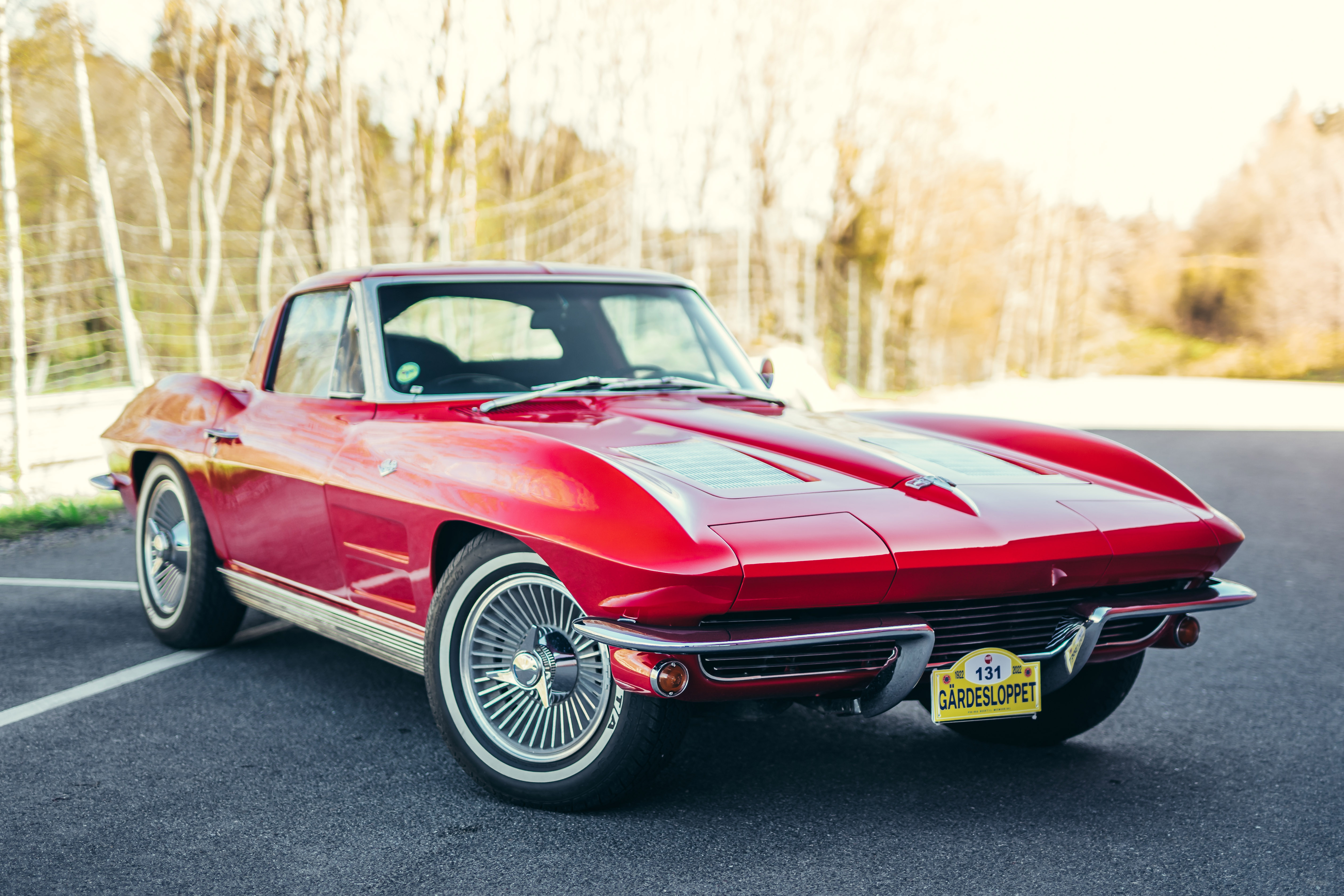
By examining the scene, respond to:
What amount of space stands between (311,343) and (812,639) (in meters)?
2.66

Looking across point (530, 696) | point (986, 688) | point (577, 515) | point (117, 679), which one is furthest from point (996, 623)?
point (117, 679)

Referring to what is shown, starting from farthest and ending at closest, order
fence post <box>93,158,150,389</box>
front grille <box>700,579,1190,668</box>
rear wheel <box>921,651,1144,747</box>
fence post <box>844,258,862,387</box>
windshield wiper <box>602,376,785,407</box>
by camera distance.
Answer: fence post <box>844,258,862,387</box>
fence post <box>93,158,150,389</box>
windshield wiper <box>602,376,785,407</box>
rear wheel <box>921,651,1144,747</box>
front grille <box>700,579,1190,668</box>

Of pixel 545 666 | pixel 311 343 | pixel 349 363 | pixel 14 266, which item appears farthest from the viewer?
pixel 14 266

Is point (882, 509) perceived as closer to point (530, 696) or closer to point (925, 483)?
point (925, 483)

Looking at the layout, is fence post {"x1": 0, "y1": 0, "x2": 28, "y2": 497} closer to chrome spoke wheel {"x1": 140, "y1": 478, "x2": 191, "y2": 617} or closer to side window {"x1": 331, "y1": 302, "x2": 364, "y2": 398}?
chrome spoke wheel {"x1": 140, "y1": 478, "x2": 191, "y2": 617}

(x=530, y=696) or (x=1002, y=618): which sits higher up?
(x=1002, y=618)

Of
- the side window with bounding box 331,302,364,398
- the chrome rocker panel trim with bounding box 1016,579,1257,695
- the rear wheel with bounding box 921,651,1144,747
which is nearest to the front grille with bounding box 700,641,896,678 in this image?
the chrome rocker panel trim with bounding box 1016,579,1257,695

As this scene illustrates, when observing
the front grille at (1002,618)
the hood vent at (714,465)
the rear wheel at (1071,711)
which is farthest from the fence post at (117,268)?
the front grille at (1002,618)

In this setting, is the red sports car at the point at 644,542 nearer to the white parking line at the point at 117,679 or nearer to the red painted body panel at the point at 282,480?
the red painted body panel at the point at 282,480

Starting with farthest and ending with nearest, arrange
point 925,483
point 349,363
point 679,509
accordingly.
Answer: point 349,363 → point 925,483 → point 679,509

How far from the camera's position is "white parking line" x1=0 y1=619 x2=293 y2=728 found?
3693 mm

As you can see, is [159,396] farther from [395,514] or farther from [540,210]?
[540,210]

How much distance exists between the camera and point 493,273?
4.22 m

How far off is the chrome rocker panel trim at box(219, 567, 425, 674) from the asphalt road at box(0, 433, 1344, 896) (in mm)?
263
